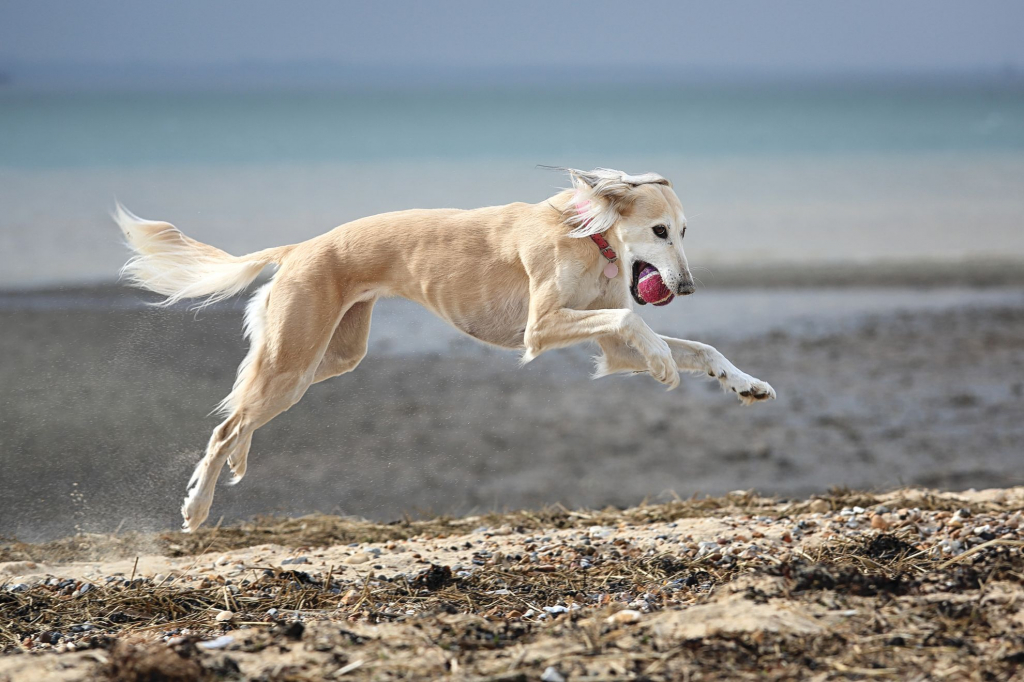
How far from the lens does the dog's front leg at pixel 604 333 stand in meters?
5.03

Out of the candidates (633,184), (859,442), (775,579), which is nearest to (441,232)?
(633,184)

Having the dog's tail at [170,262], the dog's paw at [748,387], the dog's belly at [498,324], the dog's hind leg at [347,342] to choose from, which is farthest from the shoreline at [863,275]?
the dog's paw at [748,387]

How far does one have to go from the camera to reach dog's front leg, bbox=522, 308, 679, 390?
5.03m

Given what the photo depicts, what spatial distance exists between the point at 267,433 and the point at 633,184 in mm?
6417

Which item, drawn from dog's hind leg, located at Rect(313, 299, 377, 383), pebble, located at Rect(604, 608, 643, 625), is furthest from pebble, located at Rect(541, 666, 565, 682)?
dog's hind leg, located at Rect(313, 299, 377, 383)

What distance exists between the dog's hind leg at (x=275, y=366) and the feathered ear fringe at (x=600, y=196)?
1.47m

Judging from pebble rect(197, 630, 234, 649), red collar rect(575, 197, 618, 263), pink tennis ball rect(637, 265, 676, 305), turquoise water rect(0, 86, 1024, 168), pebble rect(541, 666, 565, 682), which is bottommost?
pebble rect(197, 630, 234, 649)

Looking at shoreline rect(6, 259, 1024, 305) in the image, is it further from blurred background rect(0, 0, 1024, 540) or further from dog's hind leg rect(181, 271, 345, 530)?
dog's hind leg rect(181, 271, 345, 530)

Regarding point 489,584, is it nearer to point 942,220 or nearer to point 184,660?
point 184,660

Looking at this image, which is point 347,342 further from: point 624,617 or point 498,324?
point 624,617

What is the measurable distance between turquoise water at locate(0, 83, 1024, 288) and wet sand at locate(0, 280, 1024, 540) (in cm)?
359

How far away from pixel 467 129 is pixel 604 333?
3900cm

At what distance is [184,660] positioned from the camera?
3.83 meters

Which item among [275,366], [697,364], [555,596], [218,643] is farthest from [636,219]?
[218,643]
